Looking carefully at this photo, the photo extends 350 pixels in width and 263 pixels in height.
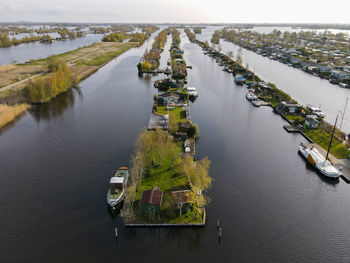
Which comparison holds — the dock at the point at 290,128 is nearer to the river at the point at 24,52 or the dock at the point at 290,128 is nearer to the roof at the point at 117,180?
the roof at the point at 117,180

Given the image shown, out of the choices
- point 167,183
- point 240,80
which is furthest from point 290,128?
point 240,80

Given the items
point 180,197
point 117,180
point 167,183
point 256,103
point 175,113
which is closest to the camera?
point 180,197

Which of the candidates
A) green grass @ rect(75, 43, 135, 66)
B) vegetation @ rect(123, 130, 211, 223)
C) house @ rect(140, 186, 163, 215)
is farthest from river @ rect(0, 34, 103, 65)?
house @ rect(140, 186, 163, 215)

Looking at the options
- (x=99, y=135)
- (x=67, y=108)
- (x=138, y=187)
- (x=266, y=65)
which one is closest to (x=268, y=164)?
(x=138, y=187)

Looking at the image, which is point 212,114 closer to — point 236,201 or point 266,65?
point 236,201

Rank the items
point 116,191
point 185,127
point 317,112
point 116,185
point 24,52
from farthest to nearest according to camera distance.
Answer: point 24,52, point 317,112, point 185,127, point 116,185, point 116,191

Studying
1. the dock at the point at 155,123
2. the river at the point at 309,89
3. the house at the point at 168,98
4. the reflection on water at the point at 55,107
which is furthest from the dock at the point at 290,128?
the reflection on water at the point at 55,107

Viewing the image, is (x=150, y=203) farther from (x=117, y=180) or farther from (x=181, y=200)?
(x=117, y=180)
